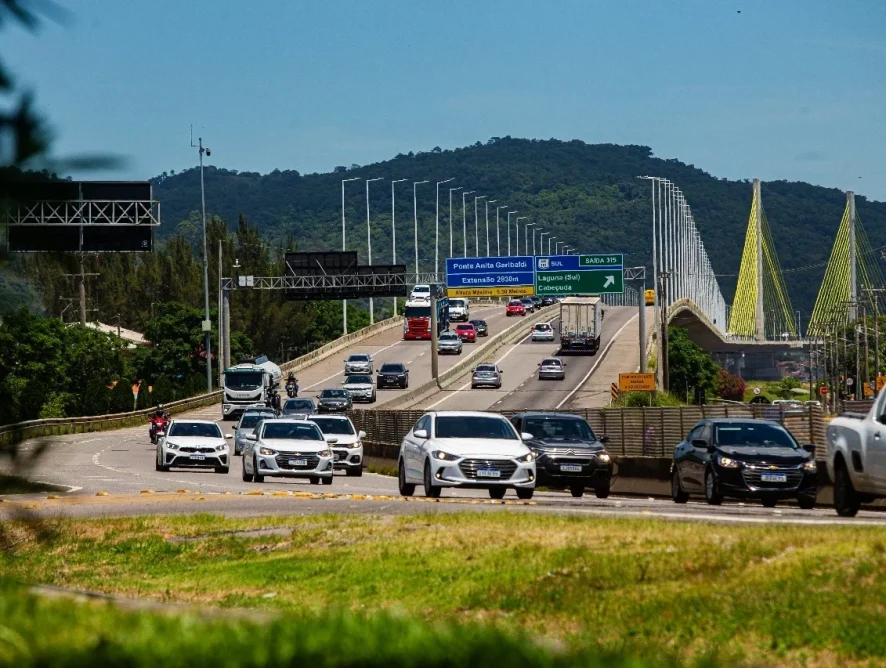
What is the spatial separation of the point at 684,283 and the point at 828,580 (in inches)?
6423

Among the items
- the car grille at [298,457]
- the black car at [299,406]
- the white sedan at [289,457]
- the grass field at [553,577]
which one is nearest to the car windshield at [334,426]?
the white sedan at [289,457]

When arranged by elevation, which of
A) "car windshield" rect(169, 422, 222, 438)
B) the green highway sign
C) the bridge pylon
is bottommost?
"car windshield" rect(169, 422, 222, 438)

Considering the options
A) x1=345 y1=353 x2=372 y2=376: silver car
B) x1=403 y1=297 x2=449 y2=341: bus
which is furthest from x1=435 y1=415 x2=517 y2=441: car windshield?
x1=403 y1=297 x2=449 y2=341: bus

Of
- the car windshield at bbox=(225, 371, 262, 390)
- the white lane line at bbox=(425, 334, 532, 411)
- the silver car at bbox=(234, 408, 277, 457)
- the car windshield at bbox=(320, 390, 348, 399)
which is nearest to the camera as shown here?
the silver car at bbox=(234, 408, 277, 457)

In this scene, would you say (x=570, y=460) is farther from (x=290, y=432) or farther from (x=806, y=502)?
(x=290, y=432)

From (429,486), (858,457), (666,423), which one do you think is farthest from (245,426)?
(858,457)

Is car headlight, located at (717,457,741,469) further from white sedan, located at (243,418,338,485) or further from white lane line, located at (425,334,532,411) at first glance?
white lane line, located at (425,334,532,411)

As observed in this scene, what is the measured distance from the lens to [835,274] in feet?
534

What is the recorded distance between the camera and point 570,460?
30.2 metres

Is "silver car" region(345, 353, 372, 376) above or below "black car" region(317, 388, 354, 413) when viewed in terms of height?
above

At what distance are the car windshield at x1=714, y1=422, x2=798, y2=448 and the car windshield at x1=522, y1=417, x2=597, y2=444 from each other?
4.36 m

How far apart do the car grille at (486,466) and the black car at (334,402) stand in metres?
47.1

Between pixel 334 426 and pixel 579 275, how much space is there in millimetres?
51524

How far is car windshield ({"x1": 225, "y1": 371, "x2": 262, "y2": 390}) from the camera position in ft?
260
